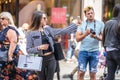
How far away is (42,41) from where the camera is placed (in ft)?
25.7

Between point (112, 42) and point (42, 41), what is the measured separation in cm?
159

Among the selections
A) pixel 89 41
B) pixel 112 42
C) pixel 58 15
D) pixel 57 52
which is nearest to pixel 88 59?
pixel 89 41

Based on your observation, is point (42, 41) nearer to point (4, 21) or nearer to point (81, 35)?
point (4, 21)

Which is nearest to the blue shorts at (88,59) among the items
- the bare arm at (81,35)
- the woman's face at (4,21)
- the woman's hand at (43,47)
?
the bare arm at (81,35)

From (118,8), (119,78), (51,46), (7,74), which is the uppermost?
(118,8)

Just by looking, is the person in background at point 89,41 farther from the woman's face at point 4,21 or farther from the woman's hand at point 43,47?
the woman's face at point 4,21

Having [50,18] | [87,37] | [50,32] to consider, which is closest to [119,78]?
[87,37]

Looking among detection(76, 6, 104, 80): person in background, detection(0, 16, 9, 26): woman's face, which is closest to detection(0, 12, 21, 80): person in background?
detection(0, 16, 9, 26): woman's face

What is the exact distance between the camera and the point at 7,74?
7859 millimetres

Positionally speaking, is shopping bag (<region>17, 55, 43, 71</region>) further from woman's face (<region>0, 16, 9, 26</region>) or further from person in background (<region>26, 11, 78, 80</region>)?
woman's face (<region>0, 16, 9, 26</region>)

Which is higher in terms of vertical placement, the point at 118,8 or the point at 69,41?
the point at 118,8

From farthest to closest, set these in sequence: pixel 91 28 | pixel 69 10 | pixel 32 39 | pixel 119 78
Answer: pixel 69 10 → pixel 119 78 → pixel 91 28 → pixel 32 39

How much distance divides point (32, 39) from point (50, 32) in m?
0.37

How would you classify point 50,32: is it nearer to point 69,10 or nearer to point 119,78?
point 119,78
